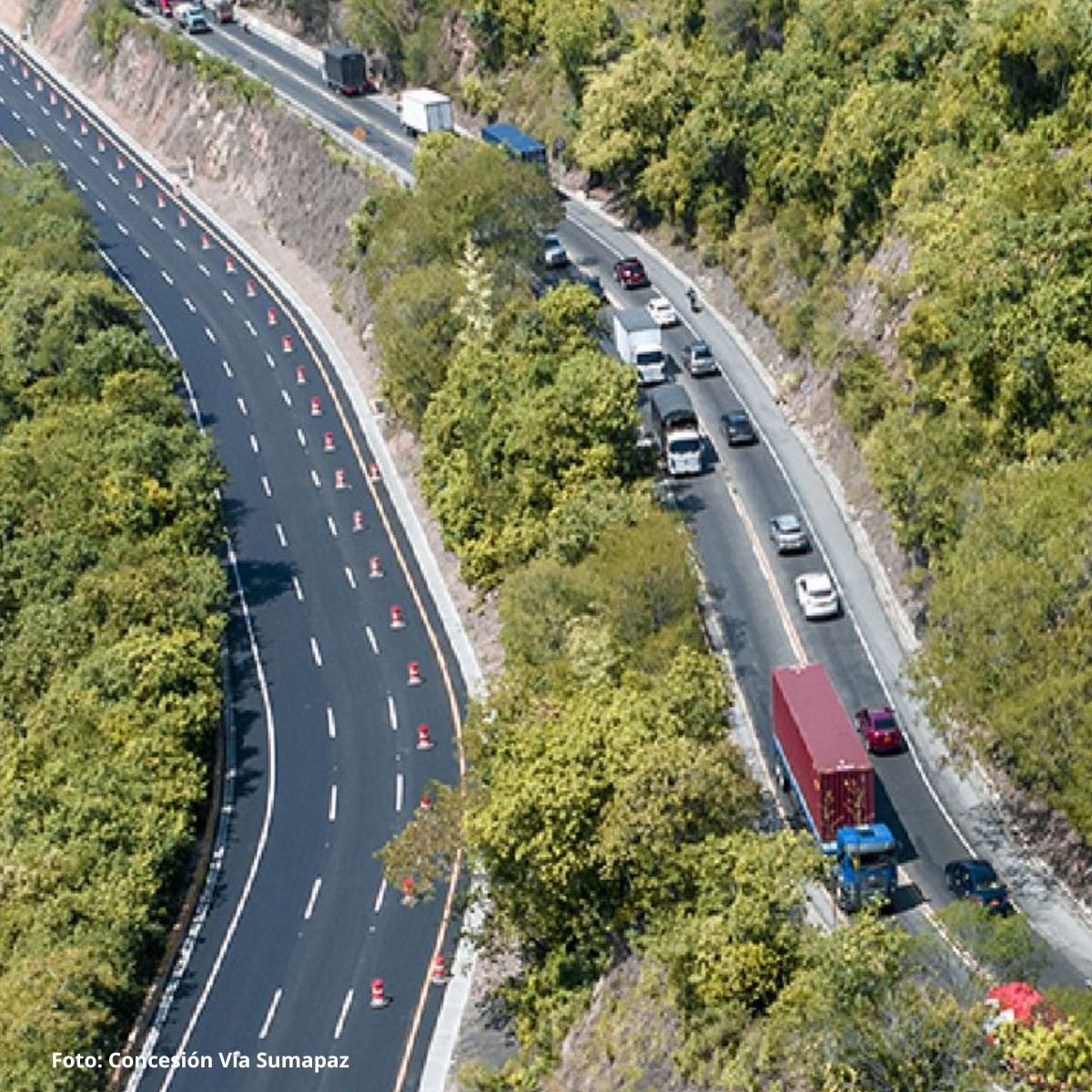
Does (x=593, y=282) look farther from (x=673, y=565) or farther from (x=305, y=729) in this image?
(x=673, y=565)

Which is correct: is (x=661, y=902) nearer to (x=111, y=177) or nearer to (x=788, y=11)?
(x=788, y=11)

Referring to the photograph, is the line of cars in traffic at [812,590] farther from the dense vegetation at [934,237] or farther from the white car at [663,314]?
the dense vegetation at [934,237]

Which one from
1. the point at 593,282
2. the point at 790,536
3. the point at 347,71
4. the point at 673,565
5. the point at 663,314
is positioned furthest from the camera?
the point at 347,71

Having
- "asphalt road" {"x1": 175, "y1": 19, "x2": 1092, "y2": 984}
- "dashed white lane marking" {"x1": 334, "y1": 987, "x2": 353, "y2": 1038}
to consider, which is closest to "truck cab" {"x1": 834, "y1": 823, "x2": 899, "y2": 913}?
"asphalt road" {"x1": 175, "y1": 19, "x2": 1092, "y2": 984}

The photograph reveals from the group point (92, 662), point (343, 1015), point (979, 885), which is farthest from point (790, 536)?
point (92, 662)

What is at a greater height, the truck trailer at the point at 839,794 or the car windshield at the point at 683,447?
the car windshield at the point at 683,447

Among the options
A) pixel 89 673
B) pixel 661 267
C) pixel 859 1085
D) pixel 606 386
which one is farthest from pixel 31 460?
pixel 859 1085

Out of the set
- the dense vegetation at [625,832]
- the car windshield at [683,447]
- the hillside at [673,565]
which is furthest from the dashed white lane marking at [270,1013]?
the car windshield at [683,447]
